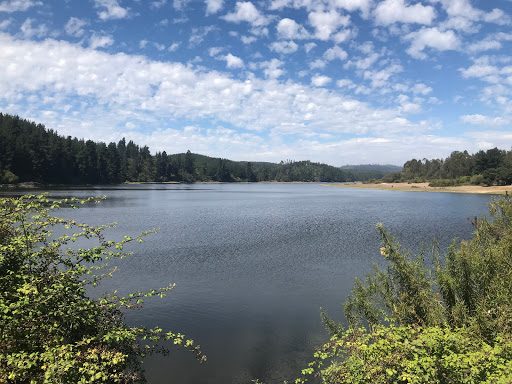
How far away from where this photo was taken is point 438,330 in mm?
7371

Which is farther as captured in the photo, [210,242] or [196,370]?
[210,242]

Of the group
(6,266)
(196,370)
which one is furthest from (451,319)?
(6,266)

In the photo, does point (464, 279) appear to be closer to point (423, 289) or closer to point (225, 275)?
point (423, 289)

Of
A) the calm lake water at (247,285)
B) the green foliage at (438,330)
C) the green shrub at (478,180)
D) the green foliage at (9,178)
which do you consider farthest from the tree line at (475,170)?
the green foliage at (9,178)

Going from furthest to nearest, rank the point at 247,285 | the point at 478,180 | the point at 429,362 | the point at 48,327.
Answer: the point at 478,180 → the point at 247,285 → the point at 48,327 → the point at 429,362

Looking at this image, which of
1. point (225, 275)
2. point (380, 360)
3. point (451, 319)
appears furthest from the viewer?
point (225, 275)

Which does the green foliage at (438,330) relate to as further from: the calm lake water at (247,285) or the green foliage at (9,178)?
the green foliage at (9,178)

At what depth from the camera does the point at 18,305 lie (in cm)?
615

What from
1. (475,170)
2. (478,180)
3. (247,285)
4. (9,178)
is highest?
(475,170)

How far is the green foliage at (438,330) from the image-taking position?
6.28m

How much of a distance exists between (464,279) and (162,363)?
34.7ft

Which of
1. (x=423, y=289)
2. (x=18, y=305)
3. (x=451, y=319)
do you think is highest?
(x=18, y=305)

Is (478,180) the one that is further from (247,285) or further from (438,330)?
(438,330)

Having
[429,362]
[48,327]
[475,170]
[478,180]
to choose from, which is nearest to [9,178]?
[48,327]
